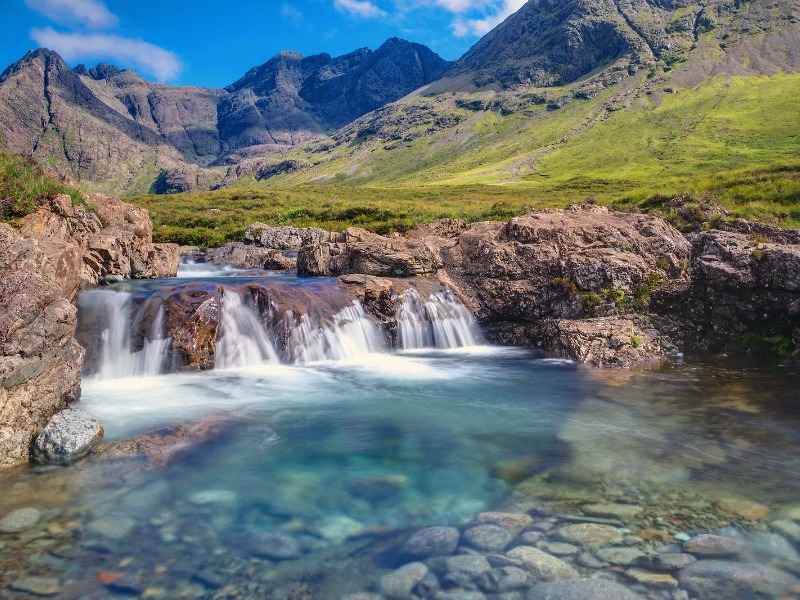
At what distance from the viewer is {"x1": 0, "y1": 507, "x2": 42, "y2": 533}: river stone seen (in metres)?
6.55

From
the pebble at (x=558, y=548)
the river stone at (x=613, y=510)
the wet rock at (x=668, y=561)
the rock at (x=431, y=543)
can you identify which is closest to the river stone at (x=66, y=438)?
the rock at (x=431, y=543)

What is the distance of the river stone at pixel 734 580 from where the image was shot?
5195 mm

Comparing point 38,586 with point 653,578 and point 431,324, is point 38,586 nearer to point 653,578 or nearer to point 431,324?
point 653,578

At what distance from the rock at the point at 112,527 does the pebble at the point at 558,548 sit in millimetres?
5047

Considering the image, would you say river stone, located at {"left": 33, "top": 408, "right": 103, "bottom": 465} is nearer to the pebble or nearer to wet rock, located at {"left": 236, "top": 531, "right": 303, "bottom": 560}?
wet rock, located at {"left": 236, "top": 531, "right": 303, "bottom": 560}

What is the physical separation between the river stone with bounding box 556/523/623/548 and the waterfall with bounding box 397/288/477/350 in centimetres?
1269

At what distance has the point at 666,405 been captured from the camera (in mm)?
11820

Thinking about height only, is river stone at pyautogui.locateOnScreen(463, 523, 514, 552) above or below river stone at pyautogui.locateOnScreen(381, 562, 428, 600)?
above

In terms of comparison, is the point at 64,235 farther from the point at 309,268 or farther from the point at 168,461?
the point at 168,461

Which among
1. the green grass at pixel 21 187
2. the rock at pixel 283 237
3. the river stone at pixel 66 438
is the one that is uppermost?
the rock at pixel 283 237

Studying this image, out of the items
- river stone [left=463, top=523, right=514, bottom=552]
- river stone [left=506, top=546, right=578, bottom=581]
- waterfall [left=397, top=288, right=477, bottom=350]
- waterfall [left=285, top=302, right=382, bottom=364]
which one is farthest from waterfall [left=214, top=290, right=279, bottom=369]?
river stone [left=506, top=546, right=578, bottom=581]

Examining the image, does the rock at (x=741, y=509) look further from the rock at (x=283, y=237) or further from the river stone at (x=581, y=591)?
the rock at (x=283, y=237)

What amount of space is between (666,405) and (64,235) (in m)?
19.2

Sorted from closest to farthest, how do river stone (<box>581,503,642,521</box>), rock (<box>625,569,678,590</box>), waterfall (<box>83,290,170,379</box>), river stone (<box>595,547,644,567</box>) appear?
rock (<box>625,569,678,590</box>) < river stone (<box>595,547,644,567</box>) < river stone (<box>581,503,642,521</box>) < waterfall (<box>83,290,170,379</box>)
